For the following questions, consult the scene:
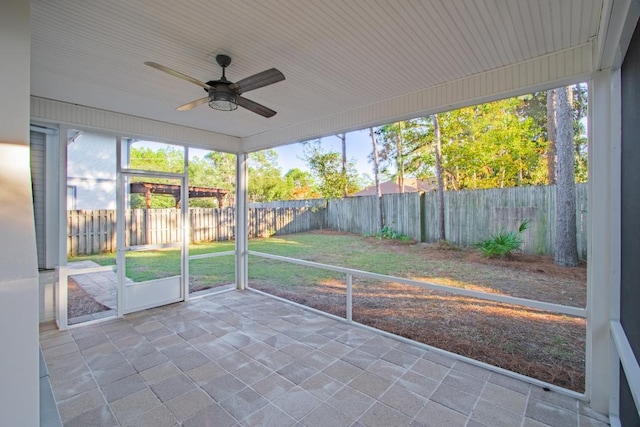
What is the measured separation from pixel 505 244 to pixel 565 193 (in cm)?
133

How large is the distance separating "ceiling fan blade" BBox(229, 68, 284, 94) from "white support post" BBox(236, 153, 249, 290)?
10.2 ft

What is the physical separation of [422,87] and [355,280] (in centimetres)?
370

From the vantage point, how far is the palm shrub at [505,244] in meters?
5.62

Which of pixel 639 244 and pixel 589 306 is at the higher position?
pixel 639 244

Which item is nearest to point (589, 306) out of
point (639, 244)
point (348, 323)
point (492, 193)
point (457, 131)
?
point (639, 244)

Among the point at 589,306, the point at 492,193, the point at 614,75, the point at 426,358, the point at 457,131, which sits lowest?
the point at 426,358

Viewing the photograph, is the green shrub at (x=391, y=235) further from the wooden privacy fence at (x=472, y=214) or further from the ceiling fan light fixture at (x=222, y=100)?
the ceiling fan light fixture at (x=222, y=100)

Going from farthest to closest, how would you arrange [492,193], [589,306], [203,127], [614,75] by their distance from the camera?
[492,193] → [203,127] → [589,306] → [614,75]

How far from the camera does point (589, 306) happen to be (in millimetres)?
2262

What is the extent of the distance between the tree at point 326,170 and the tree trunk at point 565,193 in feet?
19.3

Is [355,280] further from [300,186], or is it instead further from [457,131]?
[300,186]

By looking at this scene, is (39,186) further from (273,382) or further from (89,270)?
(273,382)

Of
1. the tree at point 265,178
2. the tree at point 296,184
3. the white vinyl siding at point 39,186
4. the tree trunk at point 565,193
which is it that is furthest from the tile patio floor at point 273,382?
the tree at point 296,184

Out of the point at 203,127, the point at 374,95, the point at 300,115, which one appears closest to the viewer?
the point at 374,95
